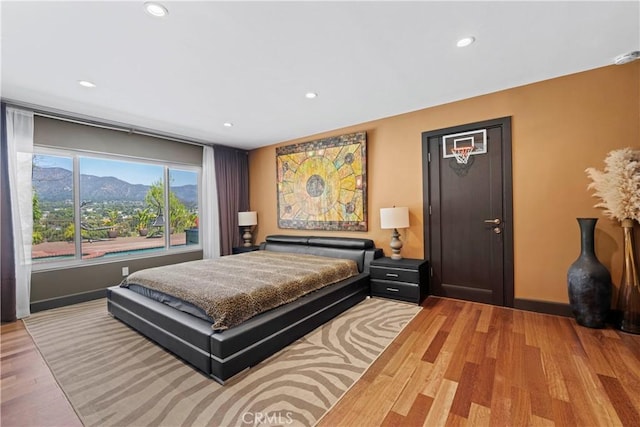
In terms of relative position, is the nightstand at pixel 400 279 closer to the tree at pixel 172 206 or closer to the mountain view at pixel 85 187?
the tree at pixel 172 206

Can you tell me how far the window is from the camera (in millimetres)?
3580

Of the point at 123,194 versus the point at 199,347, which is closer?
the point at 199,347

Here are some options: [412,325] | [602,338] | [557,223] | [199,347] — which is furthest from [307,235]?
[602,338]

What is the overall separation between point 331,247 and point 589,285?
116 inches

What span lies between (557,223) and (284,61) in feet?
10.8

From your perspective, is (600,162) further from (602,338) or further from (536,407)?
(536,407)

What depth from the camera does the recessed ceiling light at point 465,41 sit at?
2160 mm

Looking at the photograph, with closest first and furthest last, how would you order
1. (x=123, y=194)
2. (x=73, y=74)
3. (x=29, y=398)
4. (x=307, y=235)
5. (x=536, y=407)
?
(x=536, y=407) < (x=29, y=398) < (x=73, y=74) < (x=123, y=194) < (x=307, y=235)

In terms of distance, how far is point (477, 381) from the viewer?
6.13 feet

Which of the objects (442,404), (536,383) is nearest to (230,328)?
(442,404)

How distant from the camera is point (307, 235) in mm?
4918

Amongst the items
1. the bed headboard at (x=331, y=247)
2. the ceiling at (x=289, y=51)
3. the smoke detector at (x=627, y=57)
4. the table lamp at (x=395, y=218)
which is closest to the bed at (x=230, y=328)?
the bed headboard at (x=331, y=247)

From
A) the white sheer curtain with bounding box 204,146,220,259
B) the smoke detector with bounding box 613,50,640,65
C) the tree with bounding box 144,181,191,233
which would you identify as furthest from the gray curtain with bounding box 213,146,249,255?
the smoke detector with bounding box 613,50,640,65

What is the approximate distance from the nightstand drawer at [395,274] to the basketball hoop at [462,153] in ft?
5.06
